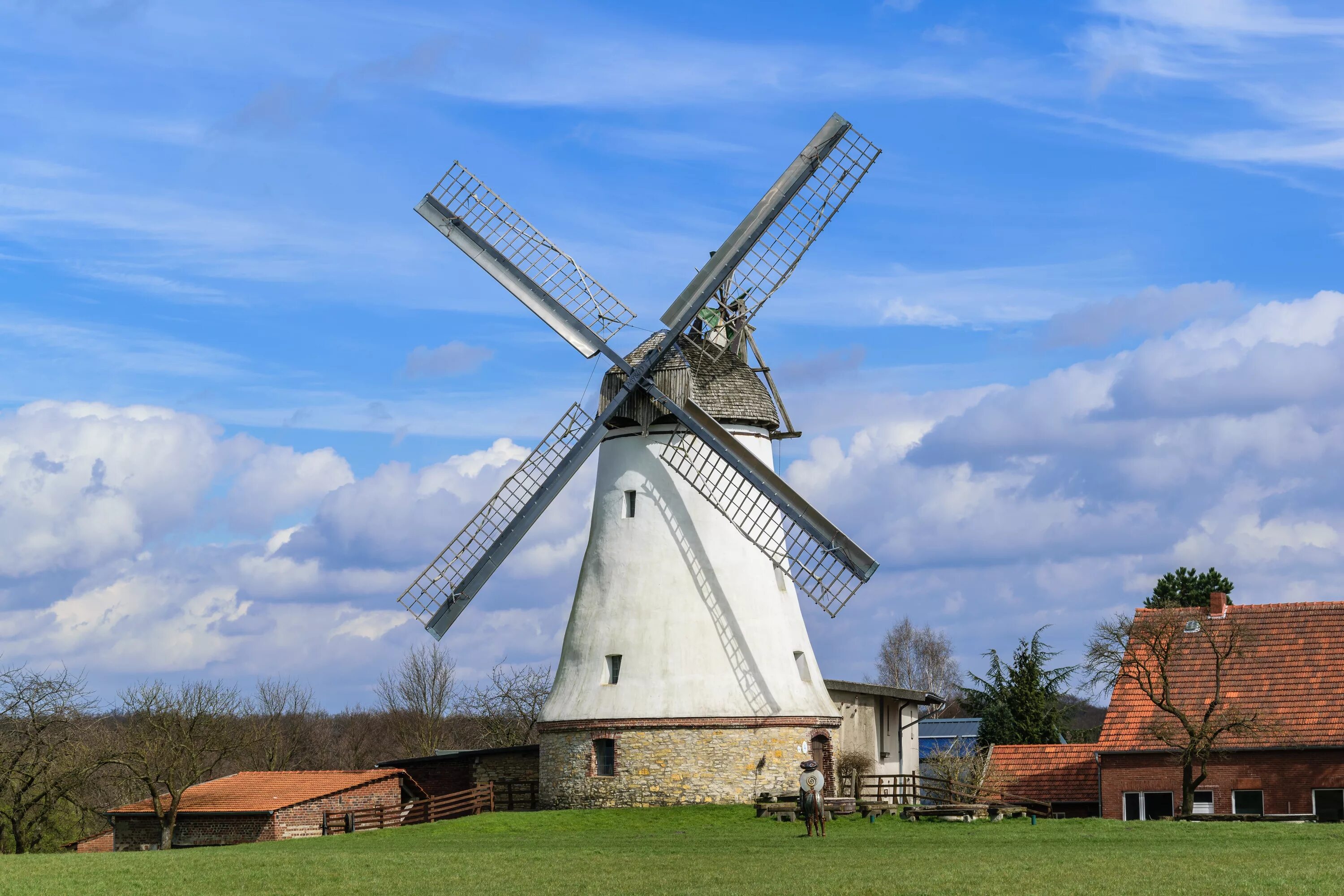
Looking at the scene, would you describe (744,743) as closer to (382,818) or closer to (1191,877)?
(382,818)

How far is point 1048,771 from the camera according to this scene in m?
36.6

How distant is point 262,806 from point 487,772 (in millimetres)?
5365

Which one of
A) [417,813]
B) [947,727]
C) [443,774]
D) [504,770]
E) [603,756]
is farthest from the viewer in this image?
[947,727]

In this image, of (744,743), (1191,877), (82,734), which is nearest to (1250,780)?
(744,743)

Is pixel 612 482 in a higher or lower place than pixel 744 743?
higher

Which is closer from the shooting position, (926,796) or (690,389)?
(690,389)

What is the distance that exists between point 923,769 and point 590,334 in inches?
798

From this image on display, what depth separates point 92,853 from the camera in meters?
26.1

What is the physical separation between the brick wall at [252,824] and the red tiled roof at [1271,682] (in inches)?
692

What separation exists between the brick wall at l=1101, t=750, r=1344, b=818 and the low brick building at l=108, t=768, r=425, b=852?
56.5 ft

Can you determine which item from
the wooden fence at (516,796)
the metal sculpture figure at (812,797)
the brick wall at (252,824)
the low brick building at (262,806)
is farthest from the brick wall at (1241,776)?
the brick wall at (252,824)

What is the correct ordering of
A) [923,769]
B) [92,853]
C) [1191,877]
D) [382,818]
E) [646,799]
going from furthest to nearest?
[923,769] → [382,818] → [646,799] → [92,853] → [1191,877]

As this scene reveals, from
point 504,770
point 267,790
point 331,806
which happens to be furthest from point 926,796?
point 267,790

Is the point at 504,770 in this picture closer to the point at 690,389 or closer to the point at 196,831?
the point at 196,831
